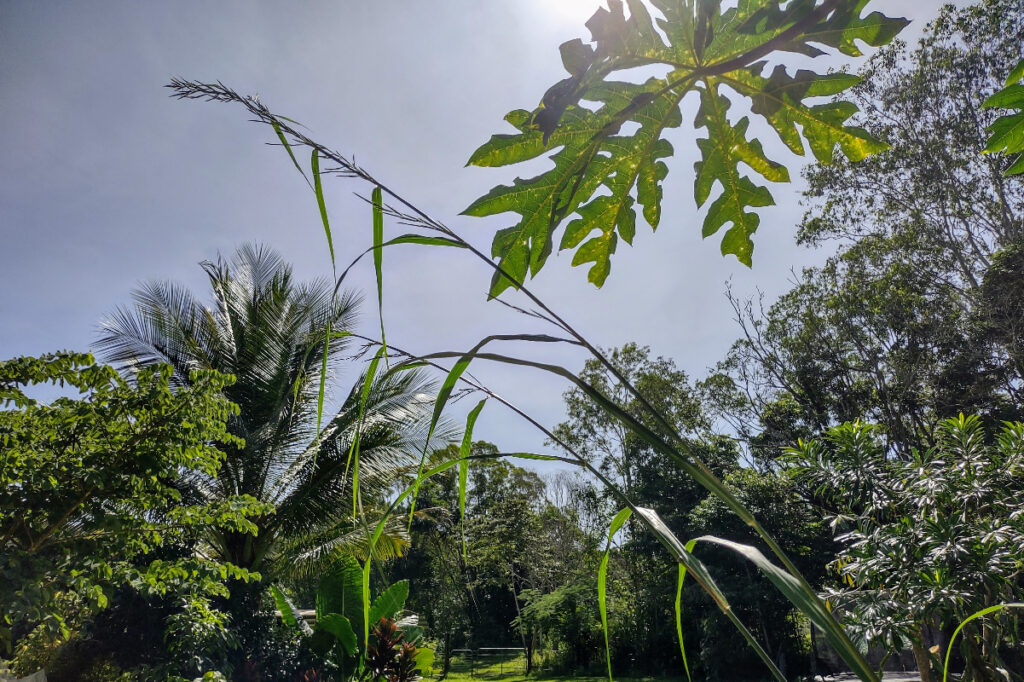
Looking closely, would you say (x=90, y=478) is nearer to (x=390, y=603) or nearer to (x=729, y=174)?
(x=390, y=603)

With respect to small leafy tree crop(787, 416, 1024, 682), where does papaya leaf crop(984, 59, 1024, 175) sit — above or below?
above

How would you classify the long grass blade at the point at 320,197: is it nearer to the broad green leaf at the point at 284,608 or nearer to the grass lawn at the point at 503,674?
the broad green leaf at the point at 284,608

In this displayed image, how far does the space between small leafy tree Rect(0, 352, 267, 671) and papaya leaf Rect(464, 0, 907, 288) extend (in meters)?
3.99

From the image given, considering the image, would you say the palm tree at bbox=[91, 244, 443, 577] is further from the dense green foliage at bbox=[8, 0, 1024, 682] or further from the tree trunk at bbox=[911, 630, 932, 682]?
the tree trunk at bbox=[911, 630, 932, 682]

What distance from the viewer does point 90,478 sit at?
155 inches

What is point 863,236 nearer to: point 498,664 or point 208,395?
point 208,395

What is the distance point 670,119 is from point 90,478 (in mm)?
4383

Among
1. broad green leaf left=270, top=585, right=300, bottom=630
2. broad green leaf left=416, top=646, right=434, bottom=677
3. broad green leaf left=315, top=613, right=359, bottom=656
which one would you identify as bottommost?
broad green leaf left=416, top=646, right=434, bottom=677

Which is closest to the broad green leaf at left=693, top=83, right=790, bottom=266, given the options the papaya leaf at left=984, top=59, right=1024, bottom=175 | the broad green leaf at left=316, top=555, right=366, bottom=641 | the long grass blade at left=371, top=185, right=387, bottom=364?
the papaya leaf at left=984, top=59, right=1024, bottom=175

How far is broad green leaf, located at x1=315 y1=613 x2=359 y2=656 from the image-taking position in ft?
19.6

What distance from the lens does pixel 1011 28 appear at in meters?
10.3

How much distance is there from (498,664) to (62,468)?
635 inches

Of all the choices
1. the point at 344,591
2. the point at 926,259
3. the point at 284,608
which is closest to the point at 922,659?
the point at 344,591

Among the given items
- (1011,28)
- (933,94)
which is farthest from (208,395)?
(1011,28)
